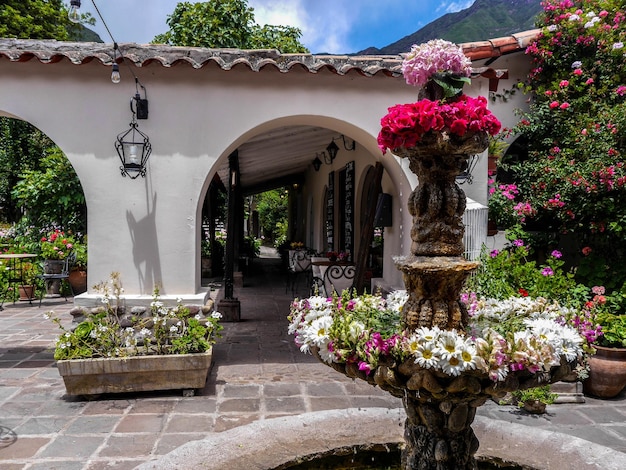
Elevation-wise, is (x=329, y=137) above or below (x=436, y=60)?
above

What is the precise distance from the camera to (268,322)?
7211mm

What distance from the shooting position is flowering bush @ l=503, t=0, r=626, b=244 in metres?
5.56

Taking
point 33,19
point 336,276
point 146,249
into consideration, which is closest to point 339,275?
point 336,276

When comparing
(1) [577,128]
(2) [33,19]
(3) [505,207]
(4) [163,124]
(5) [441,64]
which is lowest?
(3) [505,207]

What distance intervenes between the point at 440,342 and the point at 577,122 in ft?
19.0

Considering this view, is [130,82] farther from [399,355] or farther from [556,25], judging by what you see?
[556,25]

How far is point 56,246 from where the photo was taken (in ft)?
31.2

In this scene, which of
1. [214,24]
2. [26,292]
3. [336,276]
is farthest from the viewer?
[214,24]

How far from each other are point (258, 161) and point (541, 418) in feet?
26.7

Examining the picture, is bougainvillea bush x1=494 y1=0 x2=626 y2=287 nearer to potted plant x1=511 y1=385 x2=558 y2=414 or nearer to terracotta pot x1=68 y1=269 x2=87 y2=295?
potted plant x1=511 y1=385 x2=558 y2=414

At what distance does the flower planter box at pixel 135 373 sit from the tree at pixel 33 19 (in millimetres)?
12425

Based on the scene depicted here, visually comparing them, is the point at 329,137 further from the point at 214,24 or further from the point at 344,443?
the point at 214,24

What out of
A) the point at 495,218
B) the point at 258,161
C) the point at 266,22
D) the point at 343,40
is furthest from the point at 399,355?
the point at 343,40

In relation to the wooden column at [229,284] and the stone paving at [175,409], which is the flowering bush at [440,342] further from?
the wooden column at [229,284]
